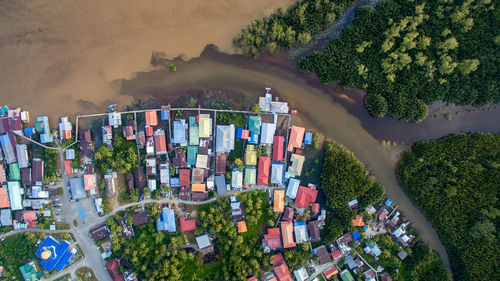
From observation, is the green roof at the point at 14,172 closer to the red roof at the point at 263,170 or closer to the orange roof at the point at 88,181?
the orange roof at the point at 88,181

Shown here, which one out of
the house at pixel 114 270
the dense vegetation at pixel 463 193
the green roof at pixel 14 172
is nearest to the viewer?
the dense vegetation at pixel 463 193

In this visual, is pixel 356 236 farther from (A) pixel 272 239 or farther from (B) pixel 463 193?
(B) pixel 463 193

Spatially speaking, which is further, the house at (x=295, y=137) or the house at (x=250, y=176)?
the house at (x=250, y=176)

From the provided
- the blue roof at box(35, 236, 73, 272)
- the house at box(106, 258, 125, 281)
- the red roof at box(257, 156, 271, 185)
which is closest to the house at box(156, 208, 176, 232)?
the house at box(106, 258, 125, 281)

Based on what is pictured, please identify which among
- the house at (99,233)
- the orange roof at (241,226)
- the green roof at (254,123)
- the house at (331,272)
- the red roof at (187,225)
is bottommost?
the house at (331,272)

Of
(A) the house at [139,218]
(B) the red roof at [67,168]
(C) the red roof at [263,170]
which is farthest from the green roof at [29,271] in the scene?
(C) the red roof at [263,170]

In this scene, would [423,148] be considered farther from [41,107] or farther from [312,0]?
[41,107]

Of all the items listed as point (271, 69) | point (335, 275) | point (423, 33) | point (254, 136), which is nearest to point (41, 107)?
point (254, 136)

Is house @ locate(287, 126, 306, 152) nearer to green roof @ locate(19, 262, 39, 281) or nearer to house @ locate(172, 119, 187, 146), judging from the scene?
house @ locate(172, 119, 187, 146)
